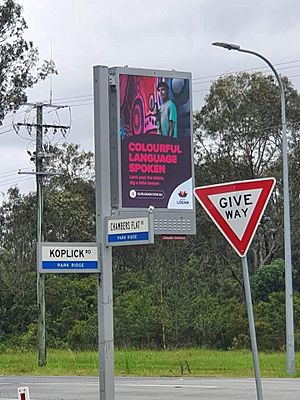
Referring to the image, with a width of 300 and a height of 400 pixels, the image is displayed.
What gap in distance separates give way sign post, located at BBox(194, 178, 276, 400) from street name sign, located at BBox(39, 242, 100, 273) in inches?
105

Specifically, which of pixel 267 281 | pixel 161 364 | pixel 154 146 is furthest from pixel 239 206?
pixel 267 281

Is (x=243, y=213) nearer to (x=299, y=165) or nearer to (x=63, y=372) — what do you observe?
(x=63, y=372)

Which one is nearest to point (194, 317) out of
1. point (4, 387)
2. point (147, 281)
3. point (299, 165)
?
point (147, 281)

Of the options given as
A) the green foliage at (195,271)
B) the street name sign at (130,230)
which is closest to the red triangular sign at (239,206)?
the street name sign at (130,230)

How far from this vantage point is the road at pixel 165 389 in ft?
70.1

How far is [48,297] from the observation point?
2271 inches

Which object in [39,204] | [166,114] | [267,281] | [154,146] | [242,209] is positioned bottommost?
[242,209]

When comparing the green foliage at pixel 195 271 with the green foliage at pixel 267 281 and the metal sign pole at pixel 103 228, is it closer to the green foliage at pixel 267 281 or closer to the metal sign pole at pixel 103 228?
the green foliage at pixel 267 281

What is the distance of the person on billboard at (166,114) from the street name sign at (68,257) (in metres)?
1.60

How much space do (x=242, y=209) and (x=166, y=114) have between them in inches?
131

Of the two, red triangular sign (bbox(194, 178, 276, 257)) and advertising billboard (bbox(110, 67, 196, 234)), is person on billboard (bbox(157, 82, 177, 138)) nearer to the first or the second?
advertising billboard (bbox(110, 67, 196, 234))

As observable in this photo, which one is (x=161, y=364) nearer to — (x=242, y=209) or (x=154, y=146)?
(x=154, y=146)

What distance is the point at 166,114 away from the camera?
476 inches

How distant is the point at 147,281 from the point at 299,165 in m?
10.4
